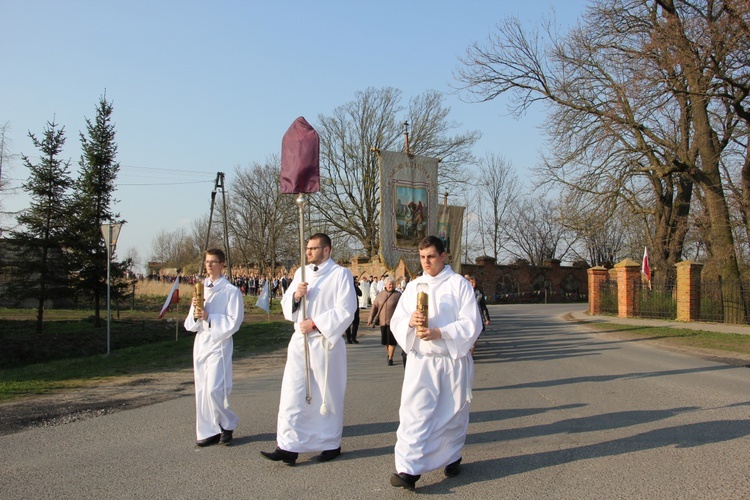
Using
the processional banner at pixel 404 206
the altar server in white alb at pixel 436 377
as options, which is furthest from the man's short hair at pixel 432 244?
the processional banner at pixel 404 206

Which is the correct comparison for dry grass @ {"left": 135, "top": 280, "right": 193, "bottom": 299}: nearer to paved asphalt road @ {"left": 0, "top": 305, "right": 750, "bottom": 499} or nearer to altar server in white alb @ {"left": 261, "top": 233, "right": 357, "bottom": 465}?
paved asphalt road @ {"left": 0, "top": 305, "right": 750, "bottom": 499}

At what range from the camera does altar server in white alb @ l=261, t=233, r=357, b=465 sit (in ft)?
17.3

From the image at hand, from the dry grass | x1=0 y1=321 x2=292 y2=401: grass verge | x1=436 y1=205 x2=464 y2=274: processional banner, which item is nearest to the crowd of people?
x1=0 y1=321 x2=292 y2=401: grass verge

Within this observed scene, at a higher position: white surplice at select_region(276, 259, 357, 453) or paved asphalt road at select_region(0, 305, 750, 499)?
white surplice at select_region(276, 259, 357, 453)

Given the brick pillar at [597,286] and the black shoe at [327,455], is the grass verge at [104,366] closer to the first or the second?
the black shoe at [327,455]

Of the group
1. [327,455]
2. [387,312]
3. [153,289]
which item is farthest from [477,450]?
[153,289]

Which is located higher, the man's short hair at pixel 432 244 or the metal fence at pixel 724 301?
the man's short hair at pixel 432 244

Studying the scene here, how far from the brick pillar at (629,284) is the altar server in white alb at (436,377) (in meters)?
24.4

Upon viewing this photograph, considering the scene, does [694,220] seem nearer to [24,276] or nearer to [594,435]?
[594,435]

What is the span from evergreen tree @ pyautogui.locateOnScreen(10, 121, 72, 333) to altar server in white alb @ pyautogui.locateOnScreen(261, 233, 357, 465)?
1860cm

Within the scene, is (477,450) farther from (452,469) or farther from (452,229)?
(452,229)

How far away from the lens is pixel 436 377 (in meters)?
4.77

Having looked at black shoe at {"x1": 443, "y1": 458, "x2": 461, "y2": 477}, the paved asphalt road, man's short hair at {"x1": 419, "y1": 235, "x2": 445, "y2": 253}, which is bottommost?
the paved asphalt road

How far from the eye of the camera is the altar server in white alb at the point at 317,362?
526 centimetres
